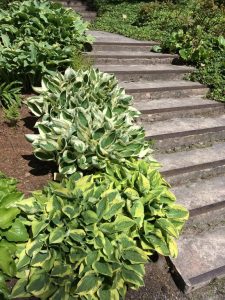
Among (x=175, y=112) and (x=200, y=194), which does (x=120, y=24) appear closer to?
(x=175, y=112)

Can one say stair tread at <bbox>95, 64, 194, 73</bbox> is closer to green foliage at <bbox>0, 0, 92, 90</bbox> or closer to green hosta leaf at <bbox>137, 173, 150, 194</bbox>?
green foliage at <bbox>0, 0, 92, 90</bbox>

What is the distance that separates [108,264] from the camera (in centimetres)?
277

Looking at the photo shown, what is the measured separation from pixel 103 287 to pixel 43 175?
144 centimetres

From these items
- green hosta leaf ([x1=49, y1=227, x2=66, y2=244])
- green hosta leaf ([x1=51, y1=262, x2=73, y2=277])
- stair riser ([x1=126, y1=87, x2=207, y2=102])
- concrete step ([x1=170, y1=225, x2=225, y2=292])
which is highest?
stair riser ([x1=126, y1=87, x2=207, y2=102])

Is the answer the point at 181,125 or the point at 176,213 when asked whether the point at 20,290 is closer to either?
the point at 176,213

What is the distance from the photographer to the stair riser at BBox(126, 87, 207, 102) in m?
5.64

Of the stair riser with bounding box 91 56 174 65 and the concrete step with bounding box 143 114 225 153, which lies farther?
the stair riser with bounding box 91 56 174 65

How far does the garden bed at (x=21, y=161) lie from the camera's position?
3644 mm

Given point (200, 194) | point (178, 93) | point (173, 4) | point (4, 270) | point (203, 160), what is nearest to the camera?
point (4, 270)

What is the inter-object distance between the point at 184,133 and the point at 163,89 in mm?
1184

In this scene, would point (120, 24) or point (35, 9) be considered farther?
point (120, 24)

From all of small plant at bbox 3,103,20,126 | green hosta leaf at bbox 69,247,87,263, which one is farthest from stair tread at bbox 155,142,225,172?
small plant at bbox 3,103,20,126

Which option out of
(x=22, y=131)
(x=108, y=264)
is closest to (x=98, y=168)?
(x=108, y=264)

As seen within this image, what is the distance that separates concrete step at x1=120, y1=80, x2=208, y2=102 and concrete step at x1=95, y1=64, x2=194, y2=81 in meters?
0.14
